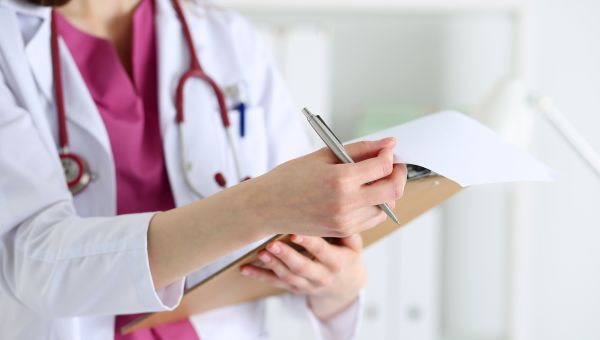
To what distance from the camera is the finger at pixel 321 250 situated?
784 millimetres

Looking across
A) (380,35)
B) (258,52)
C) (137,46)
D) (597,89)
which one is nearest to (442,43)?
(380,35)

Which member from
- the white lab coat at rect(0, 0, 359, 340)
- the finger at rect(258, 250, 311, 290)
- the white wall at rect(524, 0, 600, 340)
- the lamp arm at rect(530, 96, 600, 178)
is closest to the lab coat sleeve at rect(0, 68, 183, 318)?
the white lab coat at rect(0, 0, 359, 340)

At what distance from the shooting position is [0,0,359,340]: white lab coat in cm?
74

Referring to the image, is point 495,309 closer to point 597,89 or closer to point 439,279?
point 439,279

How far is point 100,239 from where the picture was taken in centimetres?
74

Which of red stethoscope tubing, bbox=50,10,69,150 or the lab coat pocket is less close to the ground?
red stethoscope tubing, bbox=50,10,69,150

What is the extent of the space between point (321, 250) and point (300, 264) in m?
0.03

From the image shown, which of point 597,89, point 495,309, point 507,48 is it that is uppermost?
point 507,48

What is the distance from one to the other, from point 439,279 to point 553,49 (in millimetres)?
870

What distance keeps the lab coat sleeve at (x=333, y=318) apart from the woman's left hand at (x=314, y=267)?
69 millimetres

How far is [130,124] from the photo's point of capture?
95 centimetres

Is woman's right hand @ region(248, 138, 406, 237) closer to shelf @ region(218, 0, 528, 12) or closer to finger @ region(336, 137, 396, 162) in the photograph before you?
finger @ region(336, 137, 396, 162)

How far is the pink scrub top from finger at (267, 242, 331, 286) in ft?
0.75

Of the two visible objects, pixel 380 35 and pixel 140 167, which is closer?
pixel 140 167
